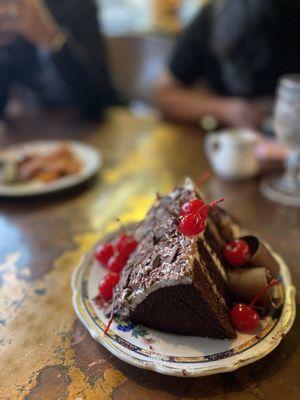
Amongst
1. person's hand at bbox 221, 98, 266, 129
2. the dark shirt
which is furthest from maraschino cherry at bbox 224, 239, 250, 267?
the dark shirt

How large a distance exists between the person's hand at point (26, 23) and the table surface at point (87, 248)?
38cm

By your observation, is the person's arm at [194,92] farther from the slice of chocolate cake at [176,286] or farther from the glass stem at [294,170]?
the slice of chocolate cake at [176,286]

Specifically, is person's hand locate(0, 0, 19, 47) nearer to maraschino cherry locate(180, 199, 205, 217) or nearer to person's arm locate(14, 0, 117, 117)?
person's arm locate(14, 0, 117, 117)

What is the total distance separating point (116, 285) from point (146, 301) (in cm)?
10

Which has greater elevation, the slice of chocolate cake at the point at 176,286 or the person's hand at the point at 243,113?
the slice of chocolate cake at the point at 176,286

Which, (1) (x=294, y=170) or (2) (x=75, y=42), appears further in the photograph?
(2) (x=75, y=42)

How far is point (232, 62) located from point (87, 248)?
123cm

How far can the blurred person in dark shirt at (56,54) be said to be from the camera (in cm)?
180

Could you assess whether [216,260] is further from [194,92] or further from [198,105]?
[194,92]

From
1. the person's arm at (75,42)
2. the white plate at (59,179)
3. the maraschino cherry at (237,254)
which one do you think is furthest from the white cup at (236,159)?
the person's arm at (75,42)

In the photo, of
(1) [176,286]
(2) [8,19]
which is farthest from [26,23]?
(1) [176,286]

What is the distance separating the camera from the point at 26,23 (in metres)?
1.76

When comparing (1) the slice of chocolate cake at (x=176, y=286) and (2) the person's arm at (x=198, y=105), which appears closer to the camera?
(1) the slice of chocolate cake at (x=176, y=286)

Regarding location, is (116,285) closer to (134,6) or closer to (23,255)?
(23,255)
